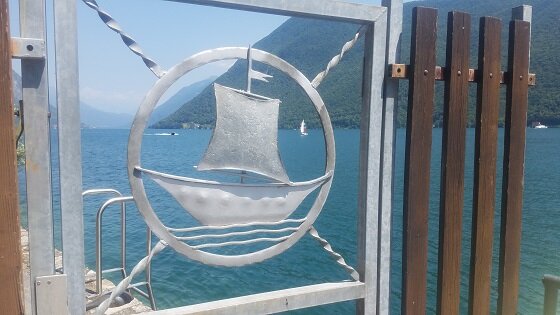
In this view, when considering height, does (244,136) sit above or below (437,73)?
below

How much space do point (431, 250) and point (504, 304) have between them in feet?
41.2

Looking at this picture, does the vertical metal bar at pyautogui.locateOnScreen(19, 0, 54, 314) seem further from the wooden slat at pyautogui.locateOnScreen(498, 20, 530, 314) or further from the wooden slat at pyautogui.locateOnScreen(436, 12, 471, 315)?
the wooden slat at pyautogui.locateOnScreen(498, 20, 530, 314)

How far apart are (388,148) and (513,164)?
0.83m

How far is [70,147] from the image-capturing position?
189cm

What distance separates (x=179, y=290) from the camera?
1325 centimetres

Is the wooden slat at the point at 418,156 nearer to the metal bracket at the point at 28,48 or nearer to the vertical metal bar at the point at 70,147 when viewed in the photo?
the vertical metal bar at the point at 70,147

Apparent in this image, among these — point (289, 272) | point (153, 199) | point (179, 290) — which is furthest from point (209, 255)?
point (153, 199)

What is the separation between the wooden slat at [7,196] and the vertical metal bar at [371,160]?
1.52 meters

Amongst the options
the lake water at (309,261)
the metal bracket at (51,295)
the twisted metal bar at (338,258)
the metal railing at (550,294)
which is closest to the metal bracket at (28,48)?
the metal bracket at (51,295)

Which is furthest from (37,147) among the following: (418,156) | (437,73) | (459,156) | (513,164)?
(513,164)

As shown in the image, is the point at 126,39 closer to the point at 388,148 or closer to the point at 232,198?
the point at 232,198

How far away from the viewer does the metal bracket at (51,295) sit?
1.86 meters

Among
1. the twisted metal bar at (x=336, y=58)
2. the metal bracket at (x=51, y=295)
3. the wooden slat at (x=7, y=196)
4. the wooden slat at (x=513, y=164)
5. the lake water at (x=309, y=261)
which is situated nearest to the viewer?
the wooden slat at (x=7, y=196)

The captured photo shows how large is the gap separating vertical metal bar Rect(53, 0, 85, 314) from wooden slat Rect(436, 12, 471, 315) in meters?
1.73
